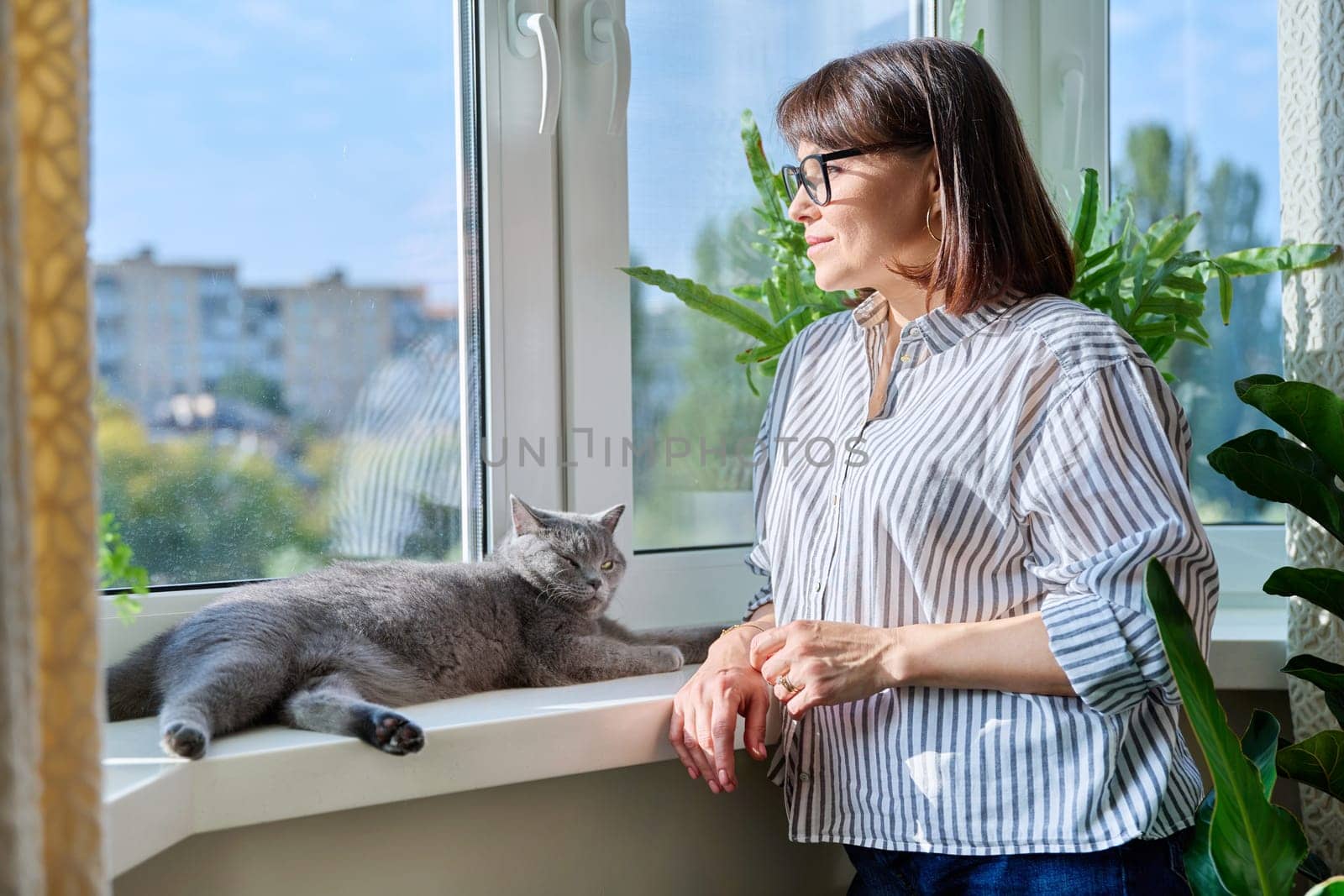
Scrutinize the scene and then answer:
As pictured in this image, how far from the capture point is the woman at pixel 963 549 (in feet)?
3.10

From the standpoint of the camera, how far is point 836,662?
1.00 metres

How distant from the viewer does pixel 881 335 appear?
1214mm

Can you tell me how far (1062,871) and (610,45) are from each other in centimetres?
115

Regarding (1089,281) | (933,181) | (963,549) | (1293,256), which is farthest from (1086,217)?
(963,549)

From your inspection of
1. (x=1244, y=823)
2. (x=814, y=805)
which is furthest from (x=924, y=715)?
(x=1244, y=823)

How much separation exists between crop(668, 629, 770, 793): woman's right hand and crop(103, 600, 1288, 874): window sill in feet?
0.09

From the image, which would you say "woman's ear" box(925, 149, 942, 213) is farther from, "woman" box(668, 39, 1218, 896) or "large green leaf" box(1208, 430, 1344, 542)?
"large green leaf" box(1208, 430, 1344, 542)

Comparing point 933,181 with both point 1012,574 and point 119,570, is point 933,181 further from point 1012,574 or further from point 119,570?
point 119,570

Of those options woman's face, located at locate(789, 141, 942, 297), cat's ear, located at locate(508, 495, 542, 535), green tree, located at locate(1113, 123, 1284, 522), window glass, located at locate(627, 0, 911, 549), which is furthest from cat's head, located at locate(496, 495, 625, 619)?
green tree, located at locate(1113, 123, 1284, 522)

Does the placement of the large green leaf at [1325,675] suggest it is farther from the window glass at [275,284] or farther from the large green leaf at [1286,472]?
the window glass at [275,284]

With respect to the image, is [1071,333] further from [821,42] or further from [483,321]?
[821,42]

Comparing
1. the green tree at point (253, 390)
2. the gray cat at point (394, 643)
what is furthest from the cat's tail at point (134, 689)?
the green tree at point (253, 390)

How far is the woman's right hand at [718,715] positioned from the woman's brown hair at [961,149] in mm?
451

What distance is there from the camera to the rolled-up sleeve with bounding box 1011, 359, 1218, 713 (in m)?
0.91
